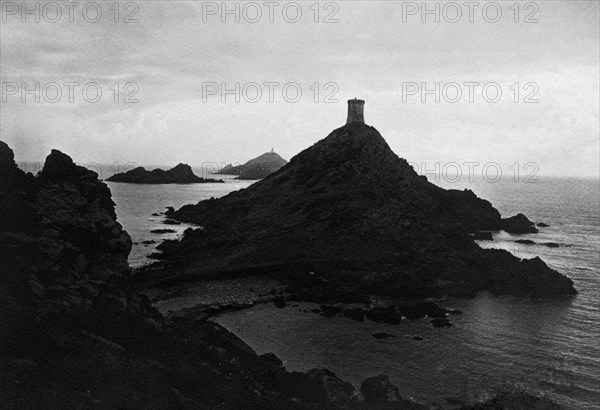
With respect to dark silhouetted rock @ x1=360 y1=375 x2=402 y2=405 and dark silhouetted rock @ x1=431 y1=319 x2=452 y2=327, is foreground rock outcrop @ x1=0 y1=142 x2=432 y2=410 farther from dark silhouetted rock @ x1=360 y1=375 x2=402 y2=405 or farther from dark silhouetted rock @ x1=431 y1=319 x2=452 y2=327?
dark silhouetted rock @ x1=431 y1=319 x2=452 y2=327

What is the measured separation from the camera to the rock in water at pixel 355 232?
61156 millimetres

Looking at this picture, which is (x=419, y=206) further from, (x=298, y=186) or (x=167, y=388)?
(x=167, y=388)

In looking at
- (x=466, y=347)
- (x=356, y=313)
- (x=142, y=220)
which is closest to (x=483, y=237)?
(x=356, y=313)

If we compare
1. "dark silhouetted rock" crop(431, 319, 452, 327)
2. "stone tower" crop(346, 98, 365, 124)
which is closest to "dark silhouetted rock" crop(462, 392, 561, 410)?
"dark silhouetted rock" crop(431, 319, 452, 327)

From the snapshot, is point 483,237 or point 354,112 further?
point 354,112

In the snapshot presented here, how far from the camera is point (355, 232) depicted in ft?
252

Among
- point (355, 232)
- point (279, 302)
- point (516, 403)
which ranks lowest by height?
point (516, 403)

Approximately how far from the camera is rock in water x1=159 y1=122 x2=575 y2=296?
2408 inches

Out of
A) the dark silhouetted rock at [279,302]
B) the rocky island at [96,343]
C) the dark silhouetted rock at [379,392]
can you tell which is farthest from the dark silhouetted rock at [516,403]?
the dark silhouetted rock at [279,302]

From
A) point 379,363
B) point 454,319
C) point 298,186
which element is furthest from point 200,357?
point 298,186

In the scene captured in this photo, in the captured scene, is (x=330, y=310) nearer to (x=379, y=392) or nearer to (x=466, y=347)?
(x=466, y=347)

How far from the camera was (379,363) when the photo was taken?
37750 millimetres

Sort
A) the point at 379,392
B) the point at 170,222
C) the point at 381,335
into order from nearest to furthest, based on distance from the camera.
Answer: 1. the point at 379,392
2. the point at 381,335
3. the point at 170,222

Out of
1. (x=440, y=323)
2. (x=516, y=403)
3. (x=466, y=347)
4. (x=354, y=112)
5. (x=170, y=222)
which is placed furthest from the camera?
(x=170, y=222)
